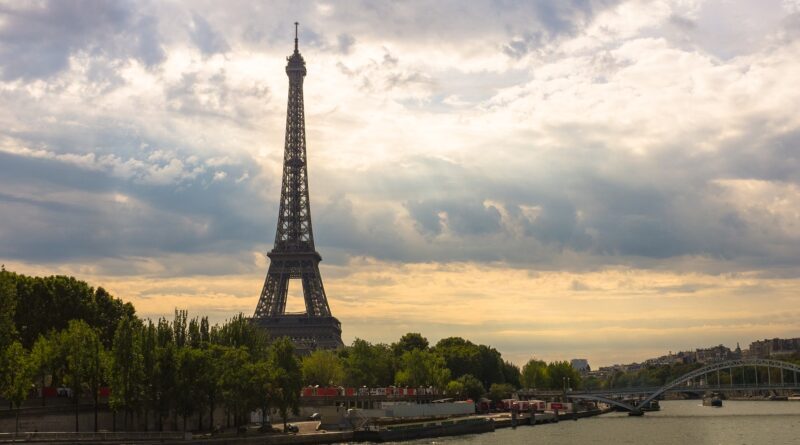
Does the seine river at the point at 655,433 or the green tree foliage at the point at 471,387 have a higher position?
the green tree foliage at the point at 471,387

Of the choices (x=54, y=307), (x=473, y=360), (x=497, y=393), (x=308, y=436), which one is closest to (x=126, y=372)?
(x=308, y=436)

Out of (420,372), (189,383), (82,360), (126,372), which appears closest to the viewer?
(126,372)

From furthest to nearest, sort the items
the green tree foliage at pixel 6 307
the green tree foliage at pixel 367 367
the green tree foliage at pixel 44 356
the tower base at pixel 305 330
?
the tower base at pixel 305 330 → the green tree foliage at pixel 367 367 → the green tree foliage at pixel 44 356 → the green tree foliage at pixel 6 307

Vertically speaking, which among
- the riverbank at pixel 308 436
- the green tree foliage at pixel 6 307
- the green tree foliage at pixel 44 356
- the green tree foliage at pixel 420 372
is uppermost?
the green tree foliage at pixel 6 307

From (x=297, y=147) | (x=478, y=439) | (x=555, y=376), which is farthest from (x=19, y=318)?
(x=555, y=376)

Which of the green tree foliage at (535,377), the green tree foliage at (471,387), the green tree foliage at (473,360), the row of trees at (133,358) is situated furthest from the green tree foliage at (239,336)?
the green tree foliage at (535,377)

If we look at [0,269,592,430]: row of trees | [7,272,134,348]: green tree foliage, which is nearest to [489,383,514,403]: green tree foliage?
[0,269,592,430]: row of trees

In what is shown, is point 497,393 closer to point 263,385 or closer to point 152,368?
point 263,385

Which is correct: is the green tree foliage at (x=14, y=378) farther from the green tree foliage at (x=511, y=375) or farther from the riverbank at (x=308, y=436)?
the green tree foliage at (x=511, y=375)
